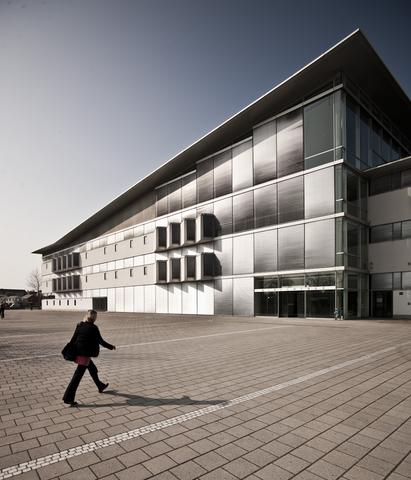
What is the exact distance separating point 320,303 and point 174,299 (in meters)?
17.4

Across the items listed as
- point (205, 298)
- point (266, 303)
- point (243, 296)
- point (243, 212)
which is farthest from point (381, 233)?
point (205, 298)

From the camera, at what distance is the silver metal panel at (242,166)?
93.5ft

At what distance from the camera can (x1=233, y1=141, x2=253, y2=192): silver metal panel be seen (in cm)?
2850

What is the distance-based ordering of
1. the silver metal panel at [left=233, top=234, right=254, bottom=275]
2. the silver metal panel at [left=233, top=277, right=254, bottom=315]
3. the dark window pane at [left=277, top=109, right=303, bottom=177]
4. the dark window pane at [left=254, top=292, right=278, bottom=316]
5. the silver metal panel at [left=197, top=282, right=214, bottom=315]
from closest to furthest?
the dark window pane at [left=277, top=109, right=303, bottom=177]
the dark window pane at [left=254, top=292, right=278, bottom=316]
the silver metal panel at [left=233, top=277, right=254, bottom=315]
the silver metal panel at [left=233, top=234, right=254, bottom=275]
the silver metal panel at [left=197, top=282, right=214, bottom=315]

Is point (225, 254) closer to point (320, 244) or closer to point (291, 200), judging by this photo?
point (291, 200)

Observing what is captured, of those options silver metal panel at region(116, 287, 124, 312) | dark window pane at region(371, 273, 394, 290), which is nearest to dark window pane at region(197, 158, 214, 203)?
dark window pane at region(371, 273, 394, 290)

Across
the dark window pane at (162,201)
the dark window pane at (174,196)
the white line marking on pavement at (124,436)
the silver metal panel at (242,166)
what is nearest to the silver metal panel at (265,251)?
the silver metal panel at (242,166)

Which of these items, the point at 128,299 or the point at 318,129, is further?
the point at 128,299

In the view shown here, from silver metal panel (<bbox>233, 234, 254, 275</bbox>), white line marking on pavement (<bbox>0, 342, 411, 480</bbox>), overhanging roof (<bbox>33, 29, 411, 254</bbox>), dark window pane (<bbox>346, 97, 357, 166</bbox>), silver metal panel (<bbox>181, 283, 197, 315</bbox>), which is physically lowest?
silver metal panel (<bbox>181, 283, 197, 315</bbox>)

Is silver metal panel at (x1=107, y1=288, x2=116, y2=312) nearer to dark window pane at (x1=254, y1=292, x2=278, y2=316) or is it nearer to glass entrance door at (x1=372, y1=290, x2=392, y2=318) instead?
dark window pane at (x1=254, y1=292, x2=278, y2=316)

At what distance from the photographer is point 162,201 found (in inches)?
1545

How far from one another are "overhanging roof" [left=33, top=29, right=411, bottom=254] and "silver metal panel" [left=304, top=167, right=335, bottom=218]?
22.0ft

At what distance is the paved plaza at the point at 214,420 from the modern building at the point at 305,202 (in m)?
15.0

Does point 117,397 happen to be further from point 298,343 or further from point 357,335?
point 357,335
